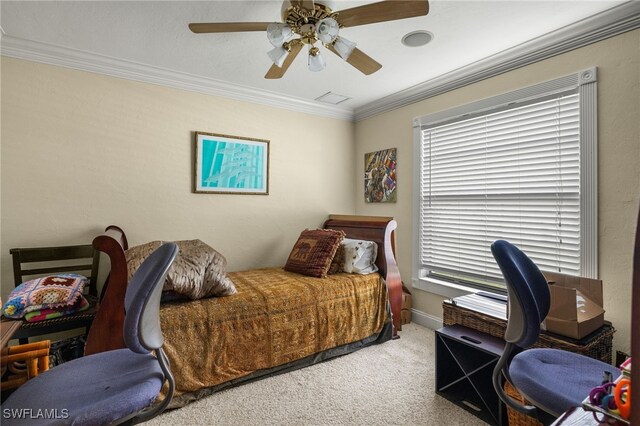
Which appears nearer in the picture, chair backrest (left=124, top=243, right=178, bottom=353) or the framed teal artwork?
chair backrest (left=124, top=243, right=178, bottom=353)

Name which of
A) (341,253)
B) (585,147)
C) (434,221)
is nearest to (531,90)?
(585,147)

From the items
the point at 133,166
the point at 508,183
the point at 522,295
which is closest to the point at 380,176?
the point at 508,183

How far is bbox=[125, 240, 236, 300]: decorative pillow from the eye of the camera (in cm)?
214

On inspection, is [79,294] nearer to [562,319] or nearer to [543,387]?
[543,387]

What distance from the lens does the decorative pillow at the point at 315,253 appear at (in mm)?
2984

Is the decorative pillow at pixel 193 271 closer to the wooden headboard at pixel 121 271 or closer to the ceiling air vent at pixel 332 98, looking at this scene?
the wooden headboard at pixel 121 271

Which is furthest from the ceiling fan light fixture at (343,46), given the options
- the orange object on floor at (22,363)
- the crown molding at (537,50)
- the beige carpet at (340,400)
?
the beige carpet at (340,400)

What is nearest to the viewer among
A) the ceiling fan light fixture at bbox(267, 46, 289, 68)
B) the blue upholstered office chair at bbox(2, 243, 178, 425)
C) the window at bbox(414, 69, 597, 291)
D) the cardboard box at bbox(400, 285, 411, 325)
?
the blue upholstered office chair at bbox(2, 243, 178, 425)

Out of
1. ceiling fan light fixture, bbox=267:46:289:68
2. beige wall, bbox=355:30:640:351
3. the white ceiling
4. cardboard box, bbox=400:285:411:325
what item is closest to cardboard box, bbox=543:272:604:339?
beige wall, bbox=355:30:640:351

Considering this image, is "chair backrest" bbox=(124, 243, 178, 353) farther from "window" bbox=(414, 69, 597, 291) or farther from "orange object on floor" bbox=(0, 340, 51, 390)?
"window" bbox=(414, 69, 597, 291)

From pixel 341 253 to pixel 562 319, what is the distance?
6.00ft

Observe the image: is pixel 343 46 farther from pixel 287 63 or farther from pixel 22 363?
pixel 22 363

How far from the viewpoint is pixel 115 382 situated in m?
1.21

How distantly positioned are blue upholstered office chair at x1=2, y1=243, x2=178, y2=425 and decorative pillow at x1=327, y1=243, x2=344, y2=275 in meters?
1.90
